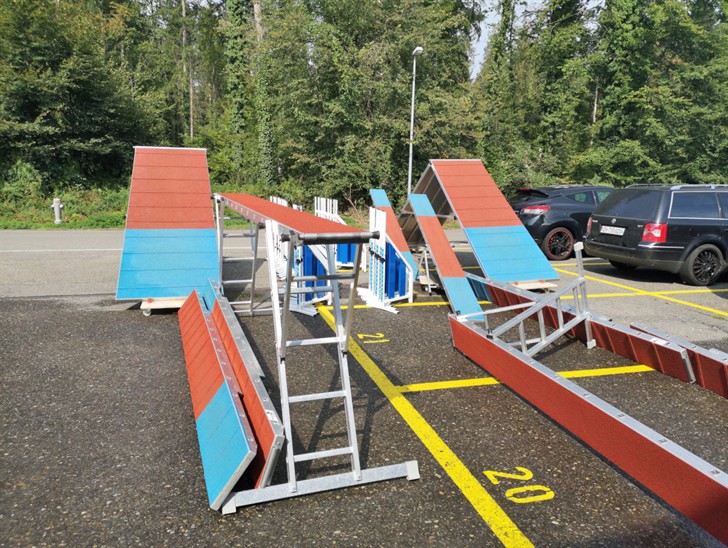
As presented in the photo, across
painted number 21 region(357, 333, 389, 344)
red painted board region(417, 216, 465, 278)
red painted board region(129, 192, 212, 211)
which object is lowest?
painted number 21 region(357, 333, 389, 344)

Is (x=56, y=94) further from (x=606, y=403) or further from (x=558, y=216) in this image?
(x=606, y=403)

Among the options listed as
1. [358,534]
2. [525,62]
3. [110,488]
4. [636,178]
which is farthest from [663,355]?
[525,62]

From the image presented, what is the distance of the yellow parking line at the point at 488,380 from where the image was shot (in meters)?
4.66

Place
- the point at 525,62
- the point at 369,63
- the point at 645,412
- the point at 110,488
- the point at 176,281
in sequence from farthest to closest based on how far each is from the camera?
the point at 525,62, the point at 369,63, the point at 176,281, the point at 645,412, the point at 110,488

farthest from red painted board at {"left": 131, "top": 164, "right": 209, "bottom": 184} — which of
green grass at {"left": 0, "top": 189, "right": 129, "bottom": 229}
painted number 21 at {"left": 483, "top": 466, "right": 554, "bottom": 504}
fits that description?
green grass at {"left": 0, "top": 189, "right": 129, "bottom": 229}

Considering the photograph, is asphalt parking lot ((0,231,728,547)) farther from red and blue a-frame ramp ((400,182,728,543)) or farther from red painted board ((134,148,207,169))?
red painted board ((134,148,207,169))

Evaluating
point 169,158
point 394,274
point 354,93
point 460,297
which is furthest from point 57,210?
point 460,297

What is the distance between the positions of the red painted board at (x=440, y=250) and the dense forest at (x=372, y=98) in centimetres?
1499

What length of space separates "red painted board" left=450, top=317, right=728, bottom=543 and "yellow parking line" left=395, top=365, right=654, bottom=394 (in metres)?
0.24

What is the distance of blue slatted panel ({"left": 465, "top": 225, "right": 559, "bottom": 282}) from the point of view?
793cm

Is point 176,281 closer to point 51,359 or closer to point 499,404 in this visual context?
point 51,359

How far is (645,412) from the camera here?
4211 mm

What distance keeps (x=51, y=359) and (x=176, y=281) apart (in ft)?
6.81

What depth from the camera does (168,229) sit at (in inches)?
301
